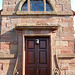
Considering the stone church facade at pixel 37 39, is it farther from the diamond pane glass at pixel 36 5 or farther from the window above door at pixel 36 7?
the diamond pane glass at pixel 36 5

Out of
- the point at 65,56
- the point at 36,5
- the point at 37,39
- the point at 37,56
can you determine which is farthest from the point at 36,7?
the point at 65,56

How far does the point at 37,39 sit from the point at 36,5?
1.92m

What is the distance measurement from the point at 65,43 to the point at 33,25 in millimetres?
1817

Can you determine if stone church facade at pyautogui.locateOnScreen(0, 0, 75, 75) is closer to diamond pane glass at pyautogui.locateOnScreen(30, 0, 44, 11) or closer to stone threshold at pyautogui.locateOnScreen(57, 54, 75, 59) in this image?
stone threshold at pyautogui.locateOnScreen(57, 54, 75, 59)

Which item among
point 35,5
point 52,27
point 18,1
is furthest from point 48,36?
point 18,1

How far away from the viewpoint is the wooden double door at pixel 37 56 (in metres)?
5.82

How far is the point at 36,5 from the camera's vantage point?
648cm

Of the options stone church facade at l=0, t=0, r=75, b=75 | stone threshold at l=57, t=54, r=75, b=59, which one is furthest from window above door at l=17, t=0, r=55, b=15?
stone threshold at l=57, t=54, r=75, b=59

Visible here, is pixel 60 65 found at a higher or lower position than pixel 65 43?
lower

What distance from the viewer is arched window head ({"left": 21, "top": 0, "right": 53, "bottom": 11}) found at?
6316 millimetres

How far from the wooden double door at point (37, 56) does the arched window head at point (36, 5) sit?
1.59 m

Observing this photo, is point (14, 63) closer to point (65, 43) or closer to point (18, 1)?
point (65, 43)

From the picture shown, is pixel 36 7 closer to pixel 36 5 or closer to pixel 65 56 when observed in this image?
pixel 36 5

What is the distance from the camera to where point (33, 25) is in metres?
5.98
